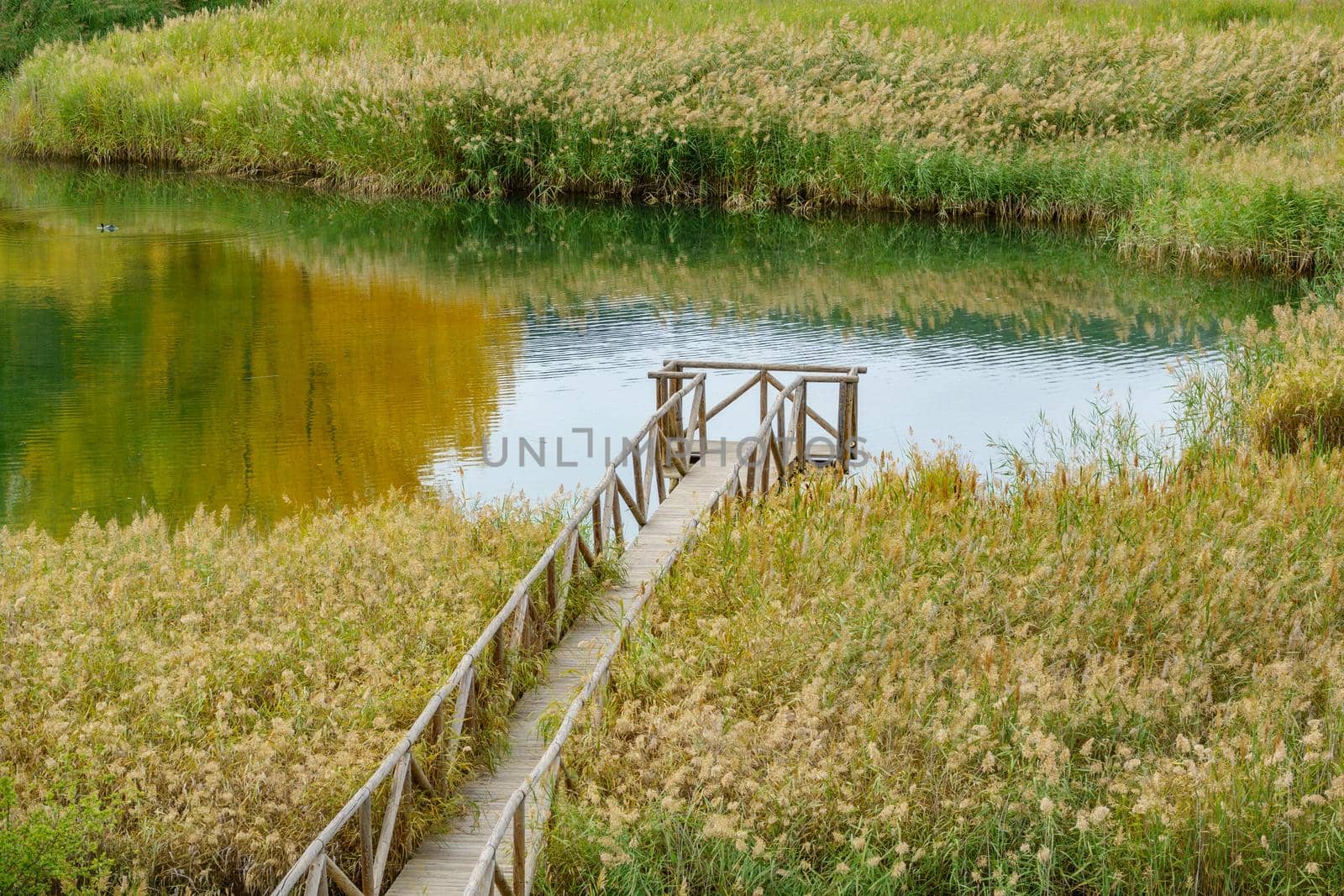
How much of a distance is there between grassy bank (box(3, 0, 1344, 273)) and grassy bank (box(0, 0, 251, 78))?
8.04 metres

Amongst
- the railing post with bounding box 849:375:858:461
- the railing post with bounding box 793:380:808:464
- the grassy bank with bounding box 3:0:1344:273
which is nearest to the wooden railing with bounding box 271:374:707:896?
the railing post with bounding box 793:380:808:464

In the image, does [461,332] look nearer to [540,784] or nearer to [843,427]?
[843,427]

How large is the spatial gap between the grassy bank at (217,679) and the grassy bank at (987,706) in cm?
99

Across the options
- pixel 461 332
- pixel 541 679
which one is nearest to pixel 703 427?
pixel 541 679

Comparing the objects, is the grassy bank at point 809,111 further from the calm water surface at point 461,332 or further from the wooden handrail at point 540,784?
the wooden handrail at point 540,784

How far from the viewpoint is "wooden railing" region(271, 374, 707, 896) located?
562 centimetres

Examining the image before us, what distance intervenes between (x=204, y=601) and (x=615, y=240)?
1447cm

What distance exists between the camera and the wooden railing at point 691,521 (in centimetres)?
555

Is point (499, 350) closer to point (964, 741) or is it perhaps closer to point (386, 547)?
point (386, 547)

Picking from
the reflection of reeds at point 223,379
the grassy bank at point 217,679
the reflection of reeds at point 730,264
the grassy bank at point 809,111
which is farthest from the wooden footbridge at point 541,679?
the grassy bank at point 809,111

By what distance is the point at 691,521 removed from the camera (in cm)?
937

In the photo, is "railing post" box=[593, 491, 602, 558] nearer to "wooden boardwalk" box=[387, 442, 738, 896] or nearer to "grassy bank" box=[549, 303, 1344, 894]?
"wooden boardwalk" box=[387, 442, 738, 896]

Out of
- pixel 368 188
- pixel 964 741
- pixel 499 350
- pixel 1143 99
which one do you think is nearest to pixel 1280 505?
pixel 964 741

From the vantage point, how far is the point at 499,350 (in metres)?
16.5
